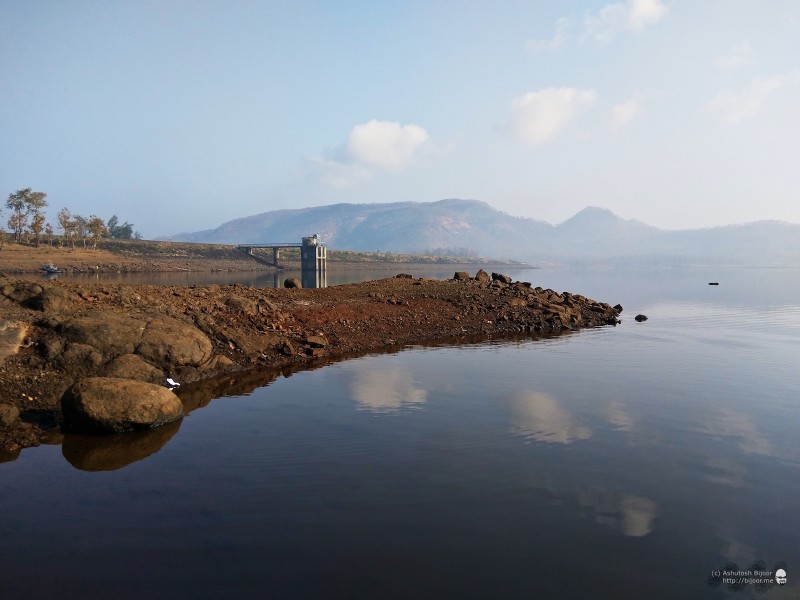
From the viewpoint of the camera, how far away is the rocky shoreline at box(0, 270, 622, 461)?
50.7 feet

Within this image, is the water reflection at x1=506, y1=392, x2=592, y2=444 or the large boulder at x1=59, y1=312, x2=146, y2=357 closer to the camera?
the water reflection at x1=506, y1=392, x2=592, y2=444

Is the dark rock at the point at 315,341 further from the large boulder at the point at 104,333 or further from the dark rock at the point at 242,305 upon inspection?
the large boulder at the point at 104,333

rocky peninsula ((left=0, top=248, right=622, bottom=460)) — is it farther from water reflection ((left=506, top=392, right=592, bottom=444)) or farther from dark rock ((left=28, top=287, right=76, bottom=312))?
water reflection ((left=506, top=392, right=592, bottom=444))

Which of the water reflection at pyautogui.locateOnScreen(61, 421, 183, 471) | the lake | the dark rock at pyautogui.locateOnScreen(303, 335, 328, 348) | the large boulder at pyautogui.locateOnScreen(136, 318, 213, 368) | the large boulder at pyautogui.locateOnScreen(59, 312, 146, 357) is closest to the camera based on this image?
the lake

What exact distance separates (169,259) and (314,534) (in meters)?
152

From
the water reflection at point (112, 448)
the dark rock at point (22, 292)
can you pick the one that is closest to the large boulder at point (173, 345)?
the dark rock at point (22, 292)

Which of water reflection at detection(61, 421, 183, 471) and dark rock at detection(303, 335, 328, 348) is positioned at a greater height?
dark rock at detection(303, 335, 328, 348)

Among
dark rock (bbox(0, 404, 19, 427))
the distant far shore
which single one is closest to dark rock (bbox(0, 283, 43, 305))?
dark rock (bbox(0, 404, 19, 427))

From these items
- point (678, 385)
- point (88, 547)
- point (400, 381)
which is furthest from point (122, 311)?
point (678, 385)

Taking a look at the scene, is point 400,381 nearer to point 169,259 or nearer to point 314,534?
point 314,534

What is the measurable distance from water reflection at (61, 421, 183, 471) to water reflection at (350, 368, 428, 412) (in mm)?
5691

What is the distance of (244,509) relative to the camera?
9.55 m

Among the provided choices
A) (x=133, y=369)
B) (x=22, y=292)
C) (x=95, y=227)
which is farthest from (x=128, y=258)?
(x=133, y=369)

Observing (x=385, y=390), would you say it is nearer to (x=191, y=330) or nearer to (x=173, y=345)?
(x=173, y=345)
